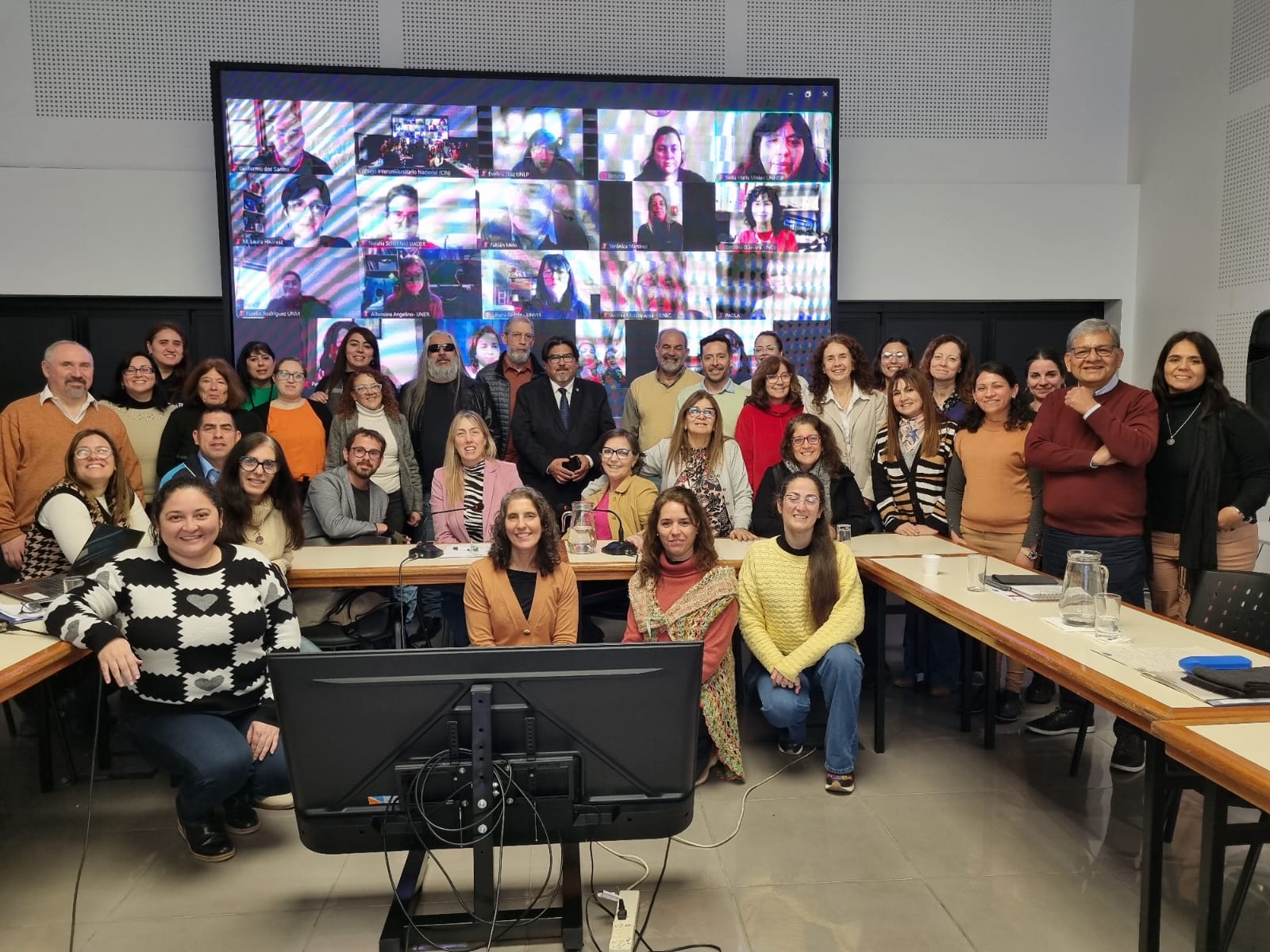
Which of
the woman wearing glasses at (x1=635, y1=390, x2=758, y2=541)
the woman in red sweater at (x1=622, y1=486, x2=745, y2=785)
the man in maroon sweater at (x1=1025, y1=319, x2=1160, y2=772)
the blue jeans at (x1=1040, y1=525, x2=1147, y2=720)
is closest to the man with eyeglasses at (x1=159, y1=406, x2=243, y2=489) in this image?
the woman in red sweater at (x1=622, y1=486, x2=745, y2=785)

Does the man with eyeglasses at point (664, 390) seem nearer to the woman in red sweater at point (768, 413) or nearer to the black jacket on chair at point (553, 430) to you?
the black jacket on chair at point (553, 430)

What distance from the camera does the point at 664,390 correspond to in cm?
511

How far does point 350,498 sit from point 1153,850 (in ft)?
11.1

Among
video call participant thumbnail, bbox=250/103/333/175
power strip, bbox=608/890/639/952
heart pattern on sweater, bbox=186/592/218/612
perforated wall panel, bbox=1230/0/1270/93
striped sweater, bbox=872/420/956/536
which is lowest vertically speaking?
power strip, bbox=608/890/639/952

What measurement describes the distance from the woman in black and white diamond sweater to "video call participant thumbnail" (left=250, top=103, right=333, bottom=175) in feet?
12.5

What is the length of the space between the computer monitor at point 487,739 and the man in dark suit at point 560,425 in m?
2.99

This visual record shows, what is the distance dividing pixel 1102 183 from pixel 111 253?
7.19 m

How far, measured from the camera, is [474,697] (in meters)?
1.75

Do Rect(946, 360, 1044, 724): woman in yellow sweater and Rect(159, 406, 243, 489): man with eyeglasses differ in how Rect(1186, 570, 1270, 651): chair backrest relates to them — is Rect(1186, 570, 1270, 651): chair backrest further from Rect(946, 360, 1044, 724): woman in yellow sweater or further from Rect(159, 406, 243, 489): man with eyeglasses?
Rect(159, 406, 243, 489): man with eyeglasses

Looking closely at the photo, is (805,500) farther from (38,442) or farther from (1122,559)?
(38,442)

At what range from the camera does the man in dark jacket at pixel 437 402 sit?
16.2 ft

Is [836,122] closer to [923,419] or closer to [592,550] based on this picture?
[923,419]

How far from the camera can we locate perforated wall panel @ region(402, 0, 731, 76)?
6.24 meters

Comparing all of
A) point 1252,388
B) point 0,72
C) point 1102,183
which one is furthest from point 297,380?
point 1102,183
